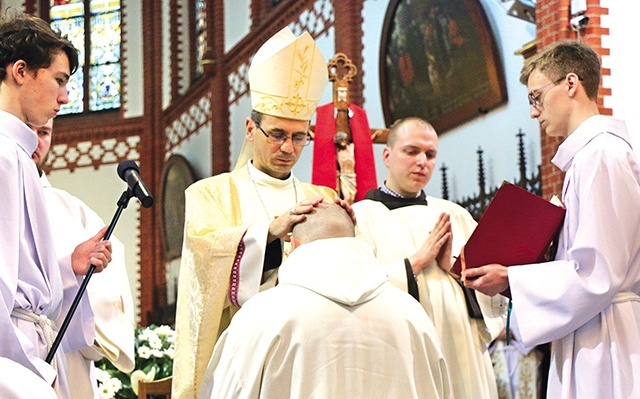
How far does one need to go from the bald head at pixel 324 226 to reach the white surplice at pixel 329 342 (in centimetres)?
18

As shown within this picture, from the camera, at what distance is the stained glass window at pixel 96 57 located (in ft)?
55.9

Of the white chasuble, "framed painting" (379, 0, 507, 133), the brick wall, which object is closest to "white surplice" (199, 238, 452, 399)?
the white chasuble

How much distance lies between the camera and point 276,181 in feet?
15.2

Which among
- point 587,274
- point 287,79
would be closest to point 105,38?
point 287,79

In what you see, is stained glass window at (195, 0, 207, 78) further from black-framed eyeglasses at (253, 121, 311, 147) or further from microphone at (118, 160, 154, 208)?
microphone at (118, 160, 154, 208)

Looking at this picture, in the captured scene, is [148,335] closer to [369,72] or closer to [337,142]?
[337,142]

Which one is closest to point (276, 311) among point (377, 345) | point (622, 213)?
point (377, 345)

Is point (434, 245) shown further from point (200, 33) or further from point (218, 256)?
point (200, 33)

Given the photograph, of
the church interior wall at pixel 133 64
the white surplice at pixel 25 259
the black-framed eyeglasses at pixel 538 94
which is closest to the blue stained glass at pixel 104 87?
the church interior wall at pixel 133 64

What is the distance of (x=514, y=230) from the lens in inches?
154

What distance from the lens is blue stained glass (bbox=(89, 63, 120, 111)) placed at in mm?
17000

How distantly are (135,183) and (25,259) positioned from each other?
0.48m

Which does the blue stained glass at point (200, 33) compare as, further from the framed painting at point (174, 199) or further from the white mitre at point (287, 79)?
the white mitre at point (287, 79)

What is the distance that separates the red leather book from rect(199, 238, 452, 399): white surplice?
70 cm
